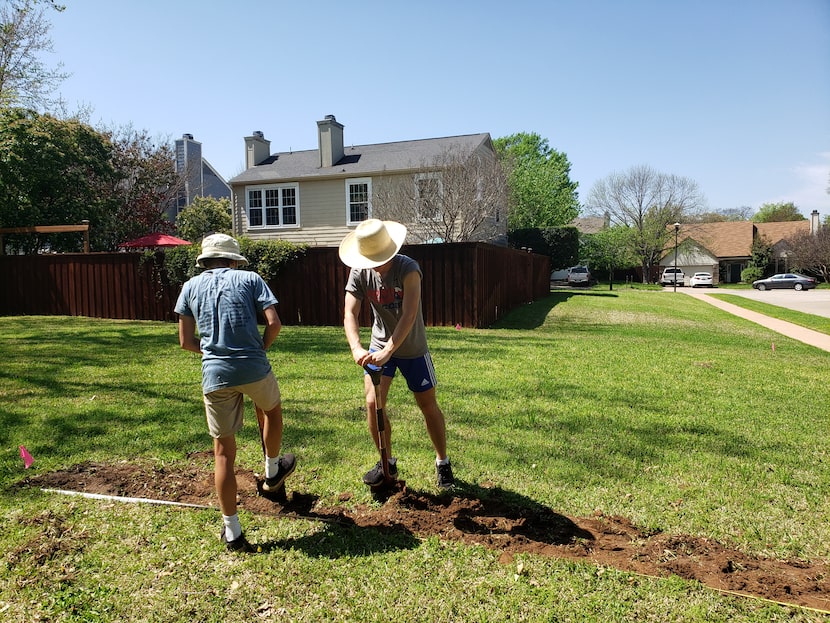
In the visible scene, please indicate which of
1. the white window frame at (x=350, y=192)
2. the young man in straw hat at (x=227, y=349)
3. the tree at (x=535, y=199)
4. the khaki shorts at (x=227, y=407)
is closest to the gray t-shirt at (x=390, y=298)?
the young man in straw hat at (x=227, y=349)

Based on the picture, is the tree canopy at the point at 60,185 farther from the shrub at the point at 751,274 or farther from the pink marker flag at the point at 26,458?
the shrub at the point at 751,274

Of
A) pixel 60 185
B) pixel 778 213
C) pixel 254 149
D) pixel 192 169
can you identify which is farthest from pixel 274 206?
pixel 778 213

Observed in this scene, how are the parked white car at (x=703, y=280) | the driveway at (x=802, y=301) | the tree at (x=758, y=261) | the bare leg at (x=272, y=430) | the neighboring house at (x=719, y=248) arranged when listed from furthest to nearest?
the neighboring house at (x=719, y=248)
the tree at (x=758, y=261)
the parked white car at (x=703, y=280)
the driveway at (x=802, y=301)
the bare leg at (x=272, y=430)

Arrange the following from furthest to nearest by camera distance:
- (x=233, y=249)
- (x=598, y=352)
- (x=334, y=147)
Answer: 1. (x=334, y=147)
2. (x=598, y=352)
3. (x=233, y=249)

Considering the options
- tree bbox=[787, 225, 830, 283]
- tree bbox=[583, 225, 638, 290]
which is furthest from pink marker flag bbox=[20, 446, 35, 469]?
tree bbox=[787, 225, 830, 283]

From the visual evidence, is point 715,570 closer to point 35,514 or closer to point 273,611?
point 273,611

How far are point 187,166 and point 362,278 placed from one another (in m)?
33.7

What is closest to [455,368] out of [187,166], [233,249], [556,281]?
[233,249]

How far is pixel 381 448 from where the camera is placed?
374 cm

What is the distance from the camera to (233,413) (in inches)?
128

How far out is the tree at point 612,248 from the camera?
154ft

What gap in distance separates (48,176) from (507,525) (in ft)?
66.3

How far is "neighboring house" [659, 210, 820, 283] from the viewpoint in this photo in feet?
181

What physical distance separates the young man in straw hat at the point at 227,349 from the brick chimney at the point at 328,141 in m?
21.4
